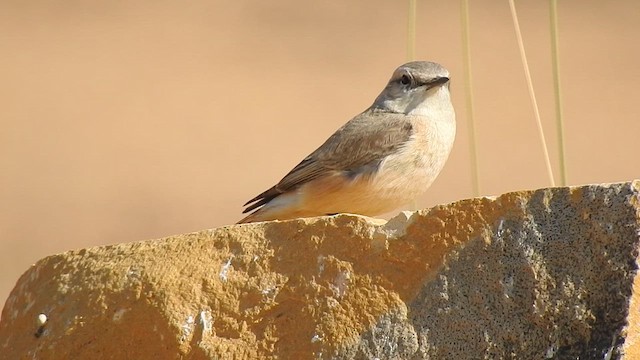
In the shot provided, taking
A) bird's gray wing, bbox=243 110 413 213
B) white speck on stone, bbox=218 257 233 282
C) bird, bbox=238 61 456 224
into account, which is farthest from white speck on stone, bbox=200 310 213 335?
bird's gray wing, bbox=243 110 413 213

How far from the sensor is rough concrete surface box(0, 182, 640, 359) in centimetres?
357

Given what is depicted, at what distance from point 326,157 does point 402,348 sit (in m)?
3.01

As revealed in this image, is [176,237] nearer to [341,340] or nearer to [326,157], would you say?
[341,340]

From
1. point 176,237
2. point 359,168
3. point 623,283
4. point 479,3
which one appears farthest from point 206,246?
point 479,3

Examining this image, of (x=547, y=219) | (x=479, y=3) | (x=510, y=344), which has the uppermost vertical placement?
(x=479, y=3)

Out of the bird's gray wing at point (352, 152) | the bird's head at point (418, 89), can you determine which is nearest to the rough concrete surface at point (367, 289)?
the bird's gray wing at point (352, 152)

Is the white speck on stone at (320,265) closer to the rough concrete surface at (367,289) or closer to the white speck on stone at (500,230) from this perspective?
the rough concrete surface at (367,289)

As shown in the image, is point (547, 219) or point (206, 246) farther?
point (206, 246)

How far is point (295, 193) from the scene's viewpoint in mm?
6594

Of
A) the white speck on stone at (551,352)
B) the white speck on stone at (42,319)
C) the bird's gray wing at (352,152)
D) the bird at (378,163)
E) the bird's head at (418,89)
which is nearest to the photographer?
the white speck on stone at (551,352)

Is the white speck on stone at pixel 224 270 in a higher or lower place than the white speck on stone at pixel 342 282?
higher

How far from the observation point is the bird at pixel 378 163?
633 centimetres

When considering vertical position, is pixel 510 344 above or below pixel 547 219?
below

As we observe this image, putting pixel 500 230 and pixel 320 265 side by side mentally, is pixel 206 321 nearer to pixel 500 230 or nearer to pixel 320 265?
pixel 320 265
